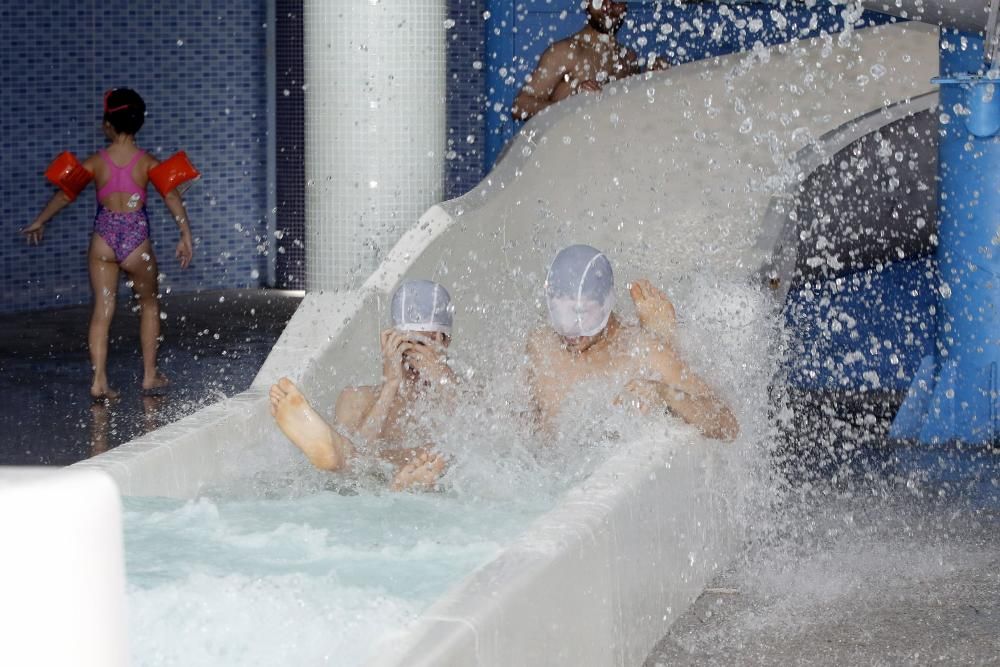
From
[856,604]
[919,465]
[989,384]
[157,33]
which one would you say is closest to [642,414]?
[856,604]

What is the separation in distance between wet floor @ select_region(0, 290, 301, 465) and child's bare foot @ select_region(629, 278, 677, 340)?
2471 mm

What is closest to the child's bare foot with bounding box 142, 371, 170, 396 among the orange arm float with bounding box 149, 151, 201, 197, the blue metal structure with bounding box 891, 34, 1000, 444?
the orange arm float with bounding box 149, 151, 201, 197

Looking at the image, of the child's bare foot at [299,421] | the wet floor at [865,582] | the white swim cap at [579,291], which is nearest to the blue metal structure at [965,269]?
the wet floor at [865,582]

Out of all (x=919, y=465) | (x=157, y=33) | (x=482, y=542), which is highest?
(x=157, y=33)

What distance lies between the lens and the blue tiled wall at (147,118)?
10.3m

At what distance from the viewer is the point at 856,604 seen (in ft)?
14.3

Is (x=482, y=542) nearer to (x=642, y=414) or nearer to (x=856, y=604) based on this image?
(x=642, y=414)

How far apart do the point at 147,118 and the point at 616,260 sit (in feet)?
16.6

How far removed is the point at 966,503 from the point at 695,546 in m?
1.53

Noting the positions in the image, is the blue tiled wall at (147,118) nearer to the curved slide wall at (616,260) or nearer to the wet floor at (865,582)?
the curved slide wall at (616,260)

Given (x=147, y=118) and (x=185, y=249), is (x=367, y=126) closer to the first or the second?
(x=185, y=249)

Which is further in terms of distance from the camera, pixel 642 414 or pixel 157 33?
pixel 157 33

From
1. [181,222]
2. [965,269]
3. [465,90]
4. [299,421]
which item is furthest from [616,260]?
[465,90]

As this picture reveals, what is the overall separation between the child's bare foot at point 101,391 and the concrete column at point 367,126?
1.22m
